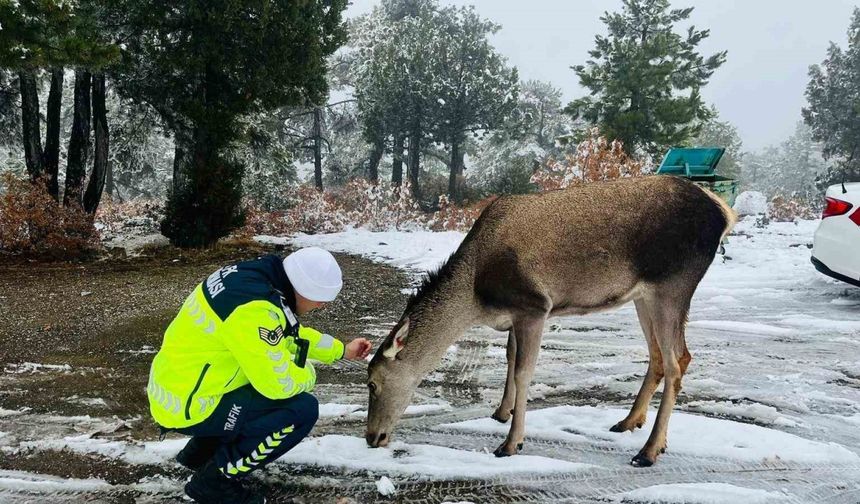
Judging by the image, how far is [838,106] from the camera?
40688 millimetres

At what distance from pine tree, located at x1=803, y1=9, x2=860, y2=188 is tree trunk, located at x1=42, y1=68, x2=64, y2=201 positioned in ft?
137

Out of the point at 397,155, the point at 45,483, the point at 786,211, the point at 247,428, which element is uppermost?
the point at 397,155

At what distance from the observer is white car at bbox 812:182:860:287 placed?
809 centimetres

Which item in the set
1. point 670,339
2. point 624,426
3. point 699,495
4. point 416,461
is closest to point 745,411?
point 624,426

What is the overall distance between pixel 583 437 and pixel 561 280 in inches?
46.5

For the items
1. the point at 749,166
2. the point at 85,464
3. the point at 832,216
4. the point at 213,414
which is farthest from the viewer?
the point at 749,166

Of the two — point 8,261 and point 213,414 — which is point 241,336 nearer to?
point 213,414

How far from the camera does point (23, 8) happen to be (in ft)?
35.2

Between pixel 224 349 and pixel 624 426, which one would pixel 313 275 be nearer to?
pixel 224 349

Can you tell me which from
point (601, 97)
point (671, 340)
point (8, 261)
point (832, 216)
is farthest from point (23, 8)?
point (601, 97)

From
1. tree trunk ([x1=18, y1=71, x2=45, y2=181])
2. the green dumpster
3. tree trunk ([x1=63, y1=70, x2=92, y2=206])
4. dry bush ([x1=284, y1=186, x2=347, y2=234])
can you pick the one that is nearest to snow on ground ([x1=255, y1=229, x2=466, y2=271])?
dry bush ([x1=284, y1=186, x2=347, y2=234])

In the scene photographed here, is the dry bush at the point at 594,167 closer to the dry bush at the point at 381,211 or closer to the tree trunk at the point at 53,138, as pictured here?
the dry bush at the point at 381,211

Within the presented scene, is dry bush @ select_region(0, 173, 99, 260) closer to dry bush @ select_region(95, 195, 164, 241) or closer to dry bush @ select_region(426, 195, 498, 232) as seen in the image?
dry bush @ select_region(95, 195, 164, 241)

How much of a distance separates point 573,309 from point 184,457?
282 cm
